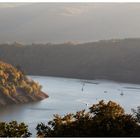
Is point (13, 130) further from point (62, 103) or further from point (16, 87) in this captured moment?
point (16, 87)

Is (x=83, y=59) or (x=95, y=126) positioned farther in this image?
(x=83, y=59)

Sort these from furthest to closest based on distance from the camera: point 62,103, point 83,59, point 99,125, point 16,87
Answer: point 83,59, point 16,87, point 62,103, point 99,125

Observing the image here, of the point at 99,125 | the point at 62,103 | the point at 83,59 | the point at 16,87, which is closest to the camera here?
the point at 99,125

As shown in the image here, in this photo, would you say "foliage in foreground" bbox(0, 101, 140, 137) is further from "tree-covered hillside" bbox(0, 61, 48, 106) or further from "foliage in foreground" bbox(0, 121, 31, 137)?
"tree-covered hillside" bbox(0, 61, 48, 106)

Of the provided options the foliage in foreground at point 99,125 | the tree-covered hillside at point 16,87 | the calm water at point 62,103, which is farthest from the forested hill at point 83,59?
the foliage in foreground at point 99,125

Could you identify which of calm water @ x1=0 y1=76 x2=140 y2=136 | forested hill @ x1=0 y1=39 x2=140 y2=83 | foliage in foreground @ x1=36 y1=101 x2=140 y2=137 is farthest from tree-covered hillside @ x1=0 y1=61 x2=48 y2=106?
foliage in foreground @ x1=36 y1=101 x2=140 y2=137

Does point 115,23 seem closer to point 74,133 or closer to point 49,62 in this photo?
point 49,62

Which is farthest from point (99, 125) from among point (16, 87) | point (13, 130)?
point (16, 87)

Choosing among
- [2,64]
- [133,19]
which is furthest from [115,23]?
[2,64]

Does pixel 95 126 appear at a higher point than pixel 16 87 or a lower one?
lower
